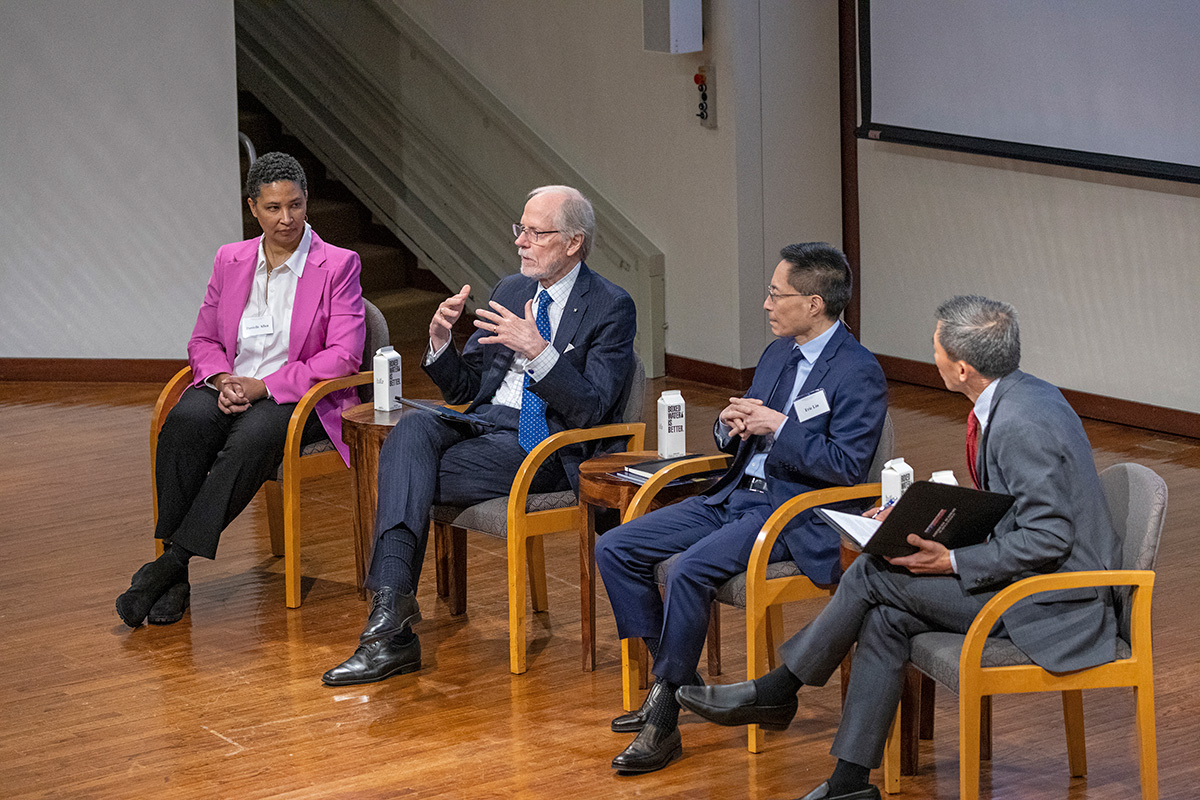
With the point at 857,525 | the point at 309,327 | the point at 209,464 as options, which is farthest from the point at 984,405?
the point at 209,464

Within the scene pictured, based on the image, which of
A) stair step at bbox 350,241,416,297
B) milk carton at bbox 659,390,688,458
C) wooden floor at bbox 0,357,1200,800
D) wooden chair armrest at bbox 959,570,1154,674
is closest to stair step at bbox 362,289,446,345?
stair step at bbox 350,241,416,297

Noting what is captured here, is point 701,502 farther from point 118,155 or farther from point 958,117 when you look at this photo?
point 118,155

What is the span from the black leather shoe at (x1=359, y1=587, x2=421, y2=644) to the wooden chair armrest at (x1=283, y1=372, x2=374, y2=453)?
0.72 m

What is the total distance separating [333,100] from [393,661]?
20.3 ft

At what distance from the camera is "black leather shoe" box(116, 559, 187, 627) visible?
4.68 metres

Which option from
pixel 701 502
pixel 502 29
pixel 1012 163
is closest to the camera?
pixel 701 502

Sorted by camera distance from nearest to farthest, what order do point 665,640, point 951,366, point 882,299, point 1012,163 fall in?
point 951,366, point 665,640, point 1012,163, point 882,299

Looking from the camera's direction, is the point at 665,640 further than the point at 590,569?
No

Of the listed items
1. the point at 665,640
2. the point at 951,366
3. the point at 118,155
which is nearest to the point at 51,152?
the point at 118,155

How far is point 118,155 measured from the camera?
8.07 metres

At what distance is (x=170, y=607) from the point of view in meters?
4.75

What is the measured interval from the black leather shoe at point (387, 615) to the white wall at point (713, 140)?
13.1 feet

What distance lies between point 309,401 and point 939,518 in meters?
2.27

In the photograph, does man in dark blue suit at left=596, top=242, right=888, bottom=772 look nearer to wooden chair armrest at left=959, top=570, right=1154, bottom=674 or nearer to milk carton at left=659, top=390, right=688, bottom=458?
milk carton at left=659, top=390, right=688, bottom=458
